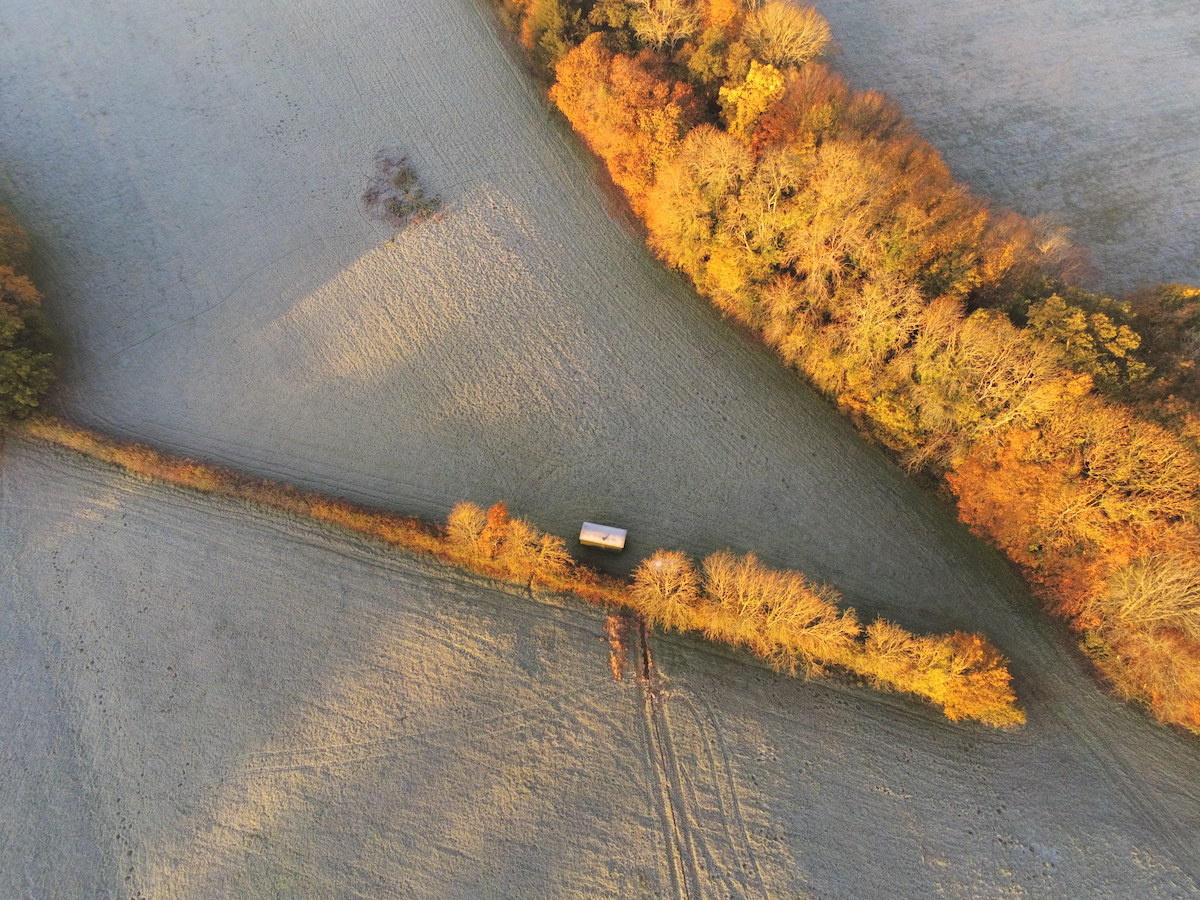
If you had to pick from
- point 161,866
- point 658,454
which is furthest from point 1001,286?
point 161,866

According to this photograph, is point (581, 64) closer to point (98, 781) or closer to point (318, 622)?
point (318, 622)

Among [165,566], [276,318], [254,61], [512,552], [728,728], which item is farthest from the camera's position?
[254,61]

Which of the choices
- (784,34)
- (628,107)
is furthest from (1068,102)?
(628,107)

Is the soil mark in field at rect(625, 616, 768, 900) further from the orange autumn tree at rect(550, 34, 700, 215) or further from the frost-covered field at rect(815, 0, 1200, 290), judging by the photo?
the frost-covered field at rect(815, 0, 1200, 290)

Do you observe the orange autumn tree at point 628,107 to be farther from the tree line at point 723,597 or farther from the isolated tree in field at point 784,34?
the tree line at point 723,597

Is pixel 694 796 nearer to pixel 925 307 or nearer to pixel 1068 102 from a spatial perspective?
pixel 925 307

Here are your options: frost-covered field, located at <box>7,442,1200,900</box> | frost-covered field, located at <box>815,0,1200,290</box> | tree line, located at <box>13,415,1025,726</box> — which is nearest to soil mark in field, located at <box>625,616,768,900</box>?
frost-covered field, located at <box>7,442,1200,900</box>
